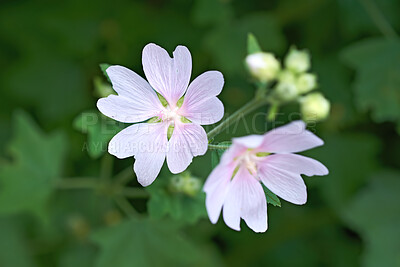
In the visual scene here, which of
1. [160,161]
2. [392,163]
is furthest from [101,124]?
[392,163]

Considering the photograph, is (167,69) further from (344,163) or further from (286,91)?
(344,163)

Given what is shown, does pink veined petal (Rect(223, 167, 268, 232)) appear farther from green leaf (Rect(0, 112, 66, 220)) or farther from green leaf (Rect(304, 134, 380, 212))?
green leaf (Rect(304, 134, 380, 212))

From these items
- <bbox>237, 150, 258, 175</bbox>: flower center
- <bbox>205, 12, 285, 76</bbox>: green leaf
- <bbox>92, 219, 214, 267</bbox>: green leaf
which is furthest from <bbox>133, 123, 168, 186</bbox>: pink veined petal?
<bbox>205, 12, 285, 76</bbox>: green leaf

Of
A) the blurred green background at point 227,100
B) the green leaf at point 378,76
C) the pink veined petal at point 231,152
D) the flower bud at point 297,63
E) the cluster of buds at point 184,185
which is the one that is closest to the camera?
the pink veined petal at point 231,152

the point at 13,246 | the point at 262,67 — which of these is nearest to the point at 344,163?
the point at 262,67

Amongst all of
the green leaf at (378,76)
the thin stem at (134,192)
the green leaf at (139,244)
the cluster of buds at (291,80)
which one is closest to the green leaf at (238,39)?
the green leaf at (378,76)

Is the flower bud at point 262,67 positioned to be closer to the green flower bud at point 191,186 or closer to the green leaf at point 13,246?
the green flower bud at point 191,186

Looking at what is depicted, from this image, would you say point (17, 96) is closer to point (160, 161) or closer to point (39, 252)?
point (39, 252)

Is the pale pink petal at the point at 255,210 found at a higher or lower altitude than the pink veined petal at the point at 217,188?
lower

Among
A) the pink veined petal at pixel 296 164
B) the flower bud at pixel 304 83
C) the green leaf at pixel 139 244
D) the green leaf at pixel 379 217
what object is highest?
the flower bud at pixel 304 83
